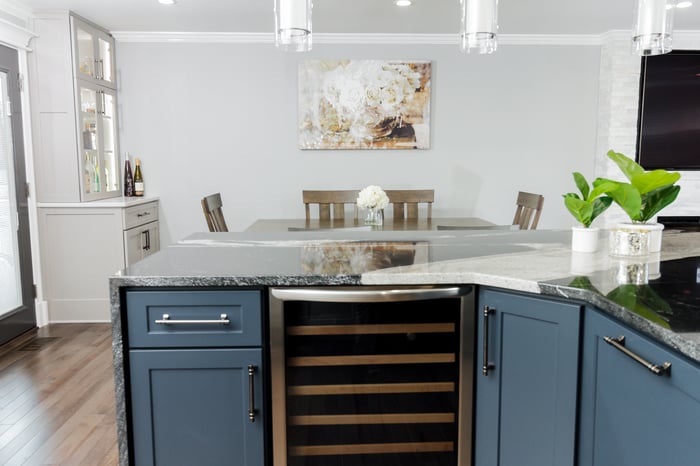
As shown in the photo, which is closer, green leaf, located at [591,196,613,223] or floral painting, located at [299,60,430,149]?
green leaf, located at [591,196,613,223]

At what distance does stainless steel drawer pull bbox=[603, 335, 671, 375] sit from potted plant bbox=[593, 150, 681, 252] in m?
0.61

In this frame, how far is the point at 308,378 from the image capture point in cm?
168

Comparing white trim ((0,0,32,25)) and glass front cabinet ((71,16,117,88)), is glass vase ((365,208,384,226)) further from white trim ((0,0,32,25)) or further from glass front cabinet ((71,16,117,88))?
white trim ((0,0,32,25))

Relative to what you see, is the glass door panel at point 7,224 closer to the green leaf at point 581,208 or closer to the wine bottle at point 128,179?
the wine bottle at point 128,179

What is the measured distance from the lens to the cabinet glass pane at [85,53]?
4.12 meters

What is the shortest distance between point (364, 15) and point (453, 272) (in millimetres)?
3059

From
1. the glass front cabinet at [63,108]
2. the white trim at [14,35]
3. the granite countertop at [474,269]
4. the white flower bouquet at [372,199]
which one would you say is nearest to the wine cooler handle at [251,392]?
the granite countertop at [474,269]

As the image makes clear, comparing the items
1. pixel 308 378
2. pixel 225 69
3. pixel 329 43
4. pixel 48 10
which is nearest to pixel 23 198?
pixel 48 10

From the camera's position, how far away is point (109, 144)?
4.69m

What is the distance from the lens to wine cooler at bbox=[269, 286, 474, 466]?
1.66m

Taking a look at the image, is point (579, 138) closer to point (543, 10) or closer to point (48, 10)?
point (543, 10)

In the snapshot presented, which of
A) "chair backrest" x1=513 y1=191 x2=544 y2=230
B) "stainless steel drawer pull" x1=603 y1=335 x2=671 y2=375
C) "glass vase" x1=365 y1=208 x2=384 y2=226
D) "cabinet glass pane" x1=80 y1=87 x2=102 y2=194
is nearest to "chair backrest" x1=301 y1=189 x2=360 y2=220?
"glass vase" x1=365 y1=208 x2=384 y2=226

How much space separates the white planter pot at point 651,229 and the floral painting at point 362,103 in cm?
310

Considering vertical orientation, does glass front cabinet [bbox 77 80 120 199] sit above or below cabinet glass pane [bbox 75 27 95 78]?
below
